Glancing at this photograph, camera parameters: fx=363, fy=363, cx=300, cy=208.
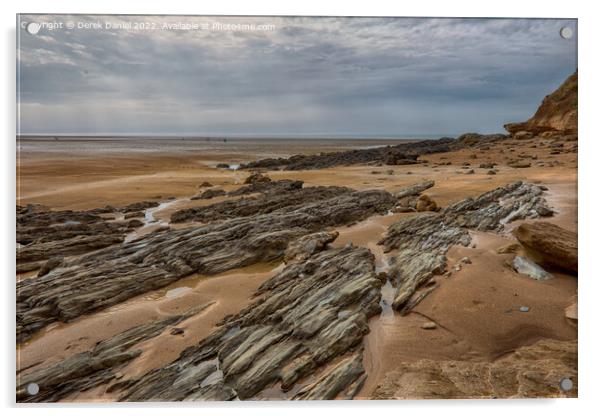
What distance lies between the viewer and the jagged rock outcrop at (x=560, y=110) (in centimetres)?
445

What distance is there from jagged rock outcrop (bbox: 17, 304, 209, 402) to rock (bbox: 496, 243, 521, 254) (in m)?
4.39

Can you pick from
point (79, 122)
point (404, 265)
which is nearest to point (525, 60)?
point (404, 265)

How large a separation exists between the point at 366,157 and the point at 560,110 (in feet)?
8.04

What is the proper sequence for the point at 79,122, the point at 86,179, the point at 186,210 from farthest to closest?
1. the point at 186,210
2. the point at 86,179
3. the point at 79,122

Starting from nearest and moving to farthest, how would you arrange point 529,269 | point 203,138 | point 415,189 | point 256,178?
point 529,269
point 203,138
point 415,189
point 256,178

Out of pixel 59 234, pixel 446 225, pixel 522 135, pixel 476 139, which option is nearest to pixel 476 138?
pixel 476 139

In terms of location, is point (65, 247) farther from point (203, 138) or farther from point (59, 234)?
point (203, 138)

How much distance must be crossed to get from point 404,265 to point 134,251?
11.7 ft

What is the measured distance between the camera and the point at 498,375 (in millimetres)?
3699

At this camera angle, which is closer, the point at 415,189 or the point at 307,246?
the point at 307,246

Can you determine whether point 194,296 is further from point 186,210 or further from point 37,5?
point 37,5

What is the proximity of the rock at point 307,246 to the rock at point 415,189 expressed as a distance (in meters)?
1.09

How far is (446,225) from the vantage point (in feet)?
16.1
